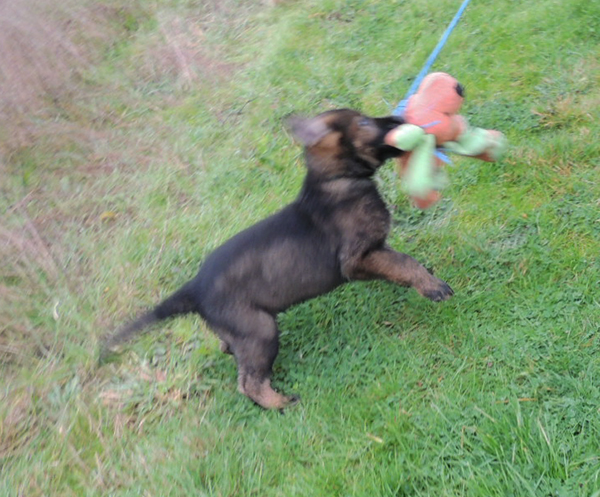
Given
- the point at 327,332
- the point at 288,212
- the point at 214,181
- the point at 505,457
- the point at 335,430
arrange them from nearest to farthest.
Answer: the point at 505,457, the point at 335,430, the point at 288,212, the point at 327,332, the point at 214,181

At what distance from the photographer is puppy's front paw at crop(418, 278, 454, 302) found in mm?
3861

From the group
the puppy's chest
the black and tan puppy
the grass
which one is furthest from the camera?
the puppy's chest

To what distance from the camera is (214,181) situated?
19.3 ft

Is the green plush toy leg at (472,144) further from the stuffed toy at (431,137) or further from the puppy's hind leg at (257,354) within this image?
the puppy's hind leg at (257,354)

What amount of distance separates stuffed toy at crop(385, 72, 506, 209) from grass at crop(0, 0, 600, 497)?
0.86m

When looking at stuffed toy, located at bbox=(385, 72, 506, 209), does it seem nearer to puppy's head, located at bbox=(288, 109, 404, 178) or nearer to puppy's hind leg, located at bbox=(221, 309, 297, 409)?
puppy's head, located at bbox=(288, 109, 404, 178)

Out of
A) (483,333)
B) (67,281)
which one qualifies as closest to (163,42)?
(67,281)

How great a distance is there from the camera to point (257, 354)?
3816 millimetres

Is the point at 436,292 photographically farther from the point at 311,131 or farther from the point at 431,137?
the point at 311,131

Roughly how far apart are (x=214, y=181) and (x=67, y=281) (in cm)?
166

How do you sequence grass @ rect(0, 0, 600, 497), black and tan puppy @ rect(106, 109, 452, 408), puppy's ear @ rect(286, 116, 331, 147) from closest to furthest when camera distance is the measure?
grass @ rect(0, 0, 600, 497) → puppy's ear @ rect(286, 116, 331, 147) → black and tan puppy @ rect(106, 109, 452, 408)

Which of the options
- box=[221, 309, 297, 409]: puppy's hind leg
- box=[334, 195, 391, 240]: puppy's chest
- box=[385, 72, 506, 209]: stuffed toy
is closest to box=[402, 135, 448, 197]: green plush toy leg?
box=[385, 72, 506, 209]: stuffed toy

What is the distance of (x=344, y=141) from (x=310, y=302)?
54.4 inches

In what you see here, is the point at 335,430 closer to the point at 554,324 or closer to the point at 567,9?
the point at 554,324
